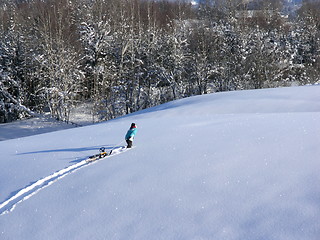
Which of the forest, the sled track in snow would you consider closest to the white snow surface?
the sled track in snow

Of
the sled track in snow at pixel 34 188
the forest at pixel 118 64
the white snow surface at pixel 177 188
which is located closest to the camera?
the white snow surface at pixel 177 188

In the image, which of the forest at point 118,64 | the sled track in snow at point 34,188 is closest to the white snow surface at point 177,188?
the sled track in snow at point 34,188

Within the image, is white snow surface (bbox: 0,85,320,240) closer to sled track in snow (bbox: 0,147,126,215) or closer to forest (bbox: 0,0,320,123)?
sled track in snow (bbox: 0,147,126,215)

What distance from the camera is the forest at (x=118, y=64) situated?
77.1 ft

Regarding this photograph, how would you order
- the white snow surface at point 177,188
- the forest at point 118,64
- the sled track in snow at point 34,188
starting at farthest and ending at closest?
the forest at point 118,64 < the sled track in snow at point 34,188 < the white snow surface at point 177,188

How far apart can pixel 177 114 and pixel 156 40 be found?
16.7 metres

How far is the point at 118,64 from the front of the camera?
26328mm

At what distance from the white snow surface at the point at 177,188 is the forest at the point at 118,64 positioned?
1669 centimetres

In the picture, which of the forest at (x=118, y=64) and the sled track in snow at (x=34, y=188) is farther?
the forest at (x=118, y=64)

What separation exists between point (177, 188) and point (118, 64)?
2308 cm

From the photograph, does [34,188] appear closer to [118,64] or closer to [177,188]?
[177,188]

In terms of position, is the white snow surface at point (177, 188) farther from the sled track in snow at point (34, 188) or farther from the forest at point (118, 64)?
the forest at point (118, 64)

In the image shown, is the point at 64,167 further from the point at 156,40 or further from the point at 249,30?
the point at 249,30

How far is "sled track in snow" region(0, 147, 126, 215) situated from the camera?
4.49 m
